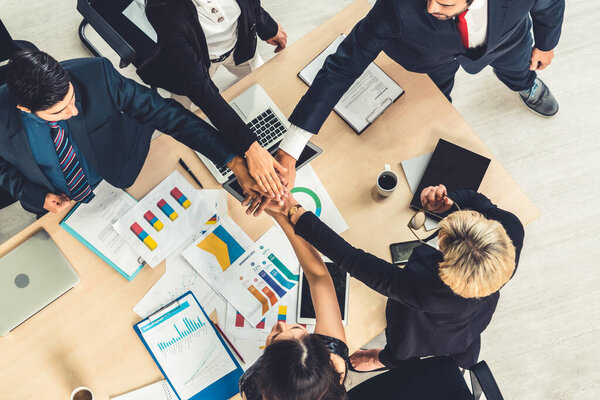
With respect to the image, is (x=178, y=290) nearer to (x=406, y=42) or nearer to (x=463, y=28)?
(x=406, y=42)

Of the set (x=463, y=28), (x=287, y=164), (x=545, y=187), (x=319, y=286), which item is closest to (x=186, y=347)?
(x=319, y=286)

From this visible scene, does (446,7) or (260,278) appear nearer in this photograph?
(446,7)

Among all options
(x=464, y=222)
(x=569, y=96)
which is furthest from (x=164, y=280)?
(x=569, y=96)

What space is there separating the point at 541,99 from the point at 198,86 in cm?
196

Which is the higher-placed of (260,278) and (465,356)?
(260,278)

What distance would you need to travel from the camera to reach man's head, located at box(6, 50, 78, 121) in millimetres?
1335

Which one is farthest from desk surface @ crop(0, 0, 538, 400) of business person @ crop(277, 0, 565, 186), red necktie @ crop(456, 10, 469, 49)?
red necktie @ crop(456, 10, 469, 49)

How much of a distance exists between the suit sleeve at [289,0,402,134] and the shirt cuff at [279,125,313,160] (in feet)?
0.07

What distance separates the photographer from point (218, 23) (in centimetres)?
181

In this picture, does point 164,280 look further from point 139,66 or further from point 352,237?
point 139,66

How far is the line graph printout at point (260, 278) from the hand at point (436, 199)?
517mm

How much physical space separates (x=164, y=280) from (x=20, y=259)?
19.7 inches

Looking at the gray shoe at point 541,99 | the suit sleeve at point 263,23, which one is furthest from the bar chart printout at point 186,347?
the gray shoe at point 541,99

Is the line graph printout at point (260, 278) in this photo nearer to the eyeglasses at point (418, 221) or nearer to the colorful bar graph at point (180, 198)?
the colorful bar graph at point (180, 198)
